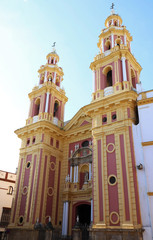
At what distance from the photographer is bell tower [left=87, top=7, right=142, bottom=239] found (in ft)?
51.7

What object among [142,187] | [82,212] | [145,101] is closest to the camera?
[142,187]

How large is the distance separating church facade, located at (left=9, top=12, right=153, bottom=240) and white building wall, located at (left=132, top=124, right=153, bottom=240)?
0.09 meters

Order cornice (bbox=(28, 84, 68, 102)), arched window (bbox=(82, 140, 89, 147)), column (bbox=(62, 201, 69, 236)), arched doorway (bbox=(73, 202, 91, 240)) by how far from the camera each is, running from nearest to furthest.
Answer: column (bbox=(62, 201, 69, 236))
arched doorway (bbox=(73, 202, 91, 240))
arched window (bbox=(82, 140, 89, 147))
cornice (bbox=(28, 84, 68, 102))

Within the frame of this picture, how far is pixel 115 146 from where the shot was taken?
18.4 metres

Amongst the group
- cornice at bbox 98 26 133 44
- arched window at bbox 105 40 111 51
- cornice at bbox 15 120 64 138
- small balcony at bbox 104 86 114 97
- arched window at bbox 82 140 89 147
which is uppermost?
cornice at bbox 98 26 133 44

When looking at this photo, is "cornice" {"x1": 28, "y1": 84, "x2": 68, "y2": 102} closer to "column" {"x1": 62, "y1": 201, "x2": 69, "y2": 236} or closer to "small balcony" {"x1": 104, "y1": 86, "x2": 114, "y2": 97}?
"small balcony" {"x1": 104, "y1": 86, "x2": 114, "y2": 97}

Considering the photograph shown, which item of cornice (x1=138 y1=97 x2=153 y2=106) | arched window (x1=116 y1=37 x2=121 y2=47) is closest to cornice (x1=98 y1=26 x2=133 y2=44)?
arched window (x1=116 y1=37 x2=121 y2=47)

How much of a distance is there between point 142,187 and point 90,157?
A: 7.86 m

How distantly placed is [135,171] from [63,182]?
32.7 feet

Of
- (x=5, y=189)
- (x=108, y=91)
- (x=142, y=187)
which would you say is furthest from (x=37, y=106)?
(x=142, y=187)

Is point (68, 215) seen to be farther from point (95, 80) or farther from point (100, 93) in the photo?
point (95, 80)

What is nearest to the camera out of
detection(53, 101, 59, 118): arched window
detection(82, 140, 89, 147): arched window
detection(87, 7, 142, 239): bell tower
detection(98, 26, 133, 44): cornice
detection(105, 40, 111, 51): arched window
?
detection(87, 7, 142, 239): bell tower

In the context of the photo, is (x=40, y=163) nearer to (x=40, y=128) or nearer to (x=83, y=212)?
(x=40, y=128)

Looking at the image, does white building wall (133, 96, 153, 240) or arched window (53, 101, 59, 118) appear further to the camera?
arched window (53, 101, 59, 118)
